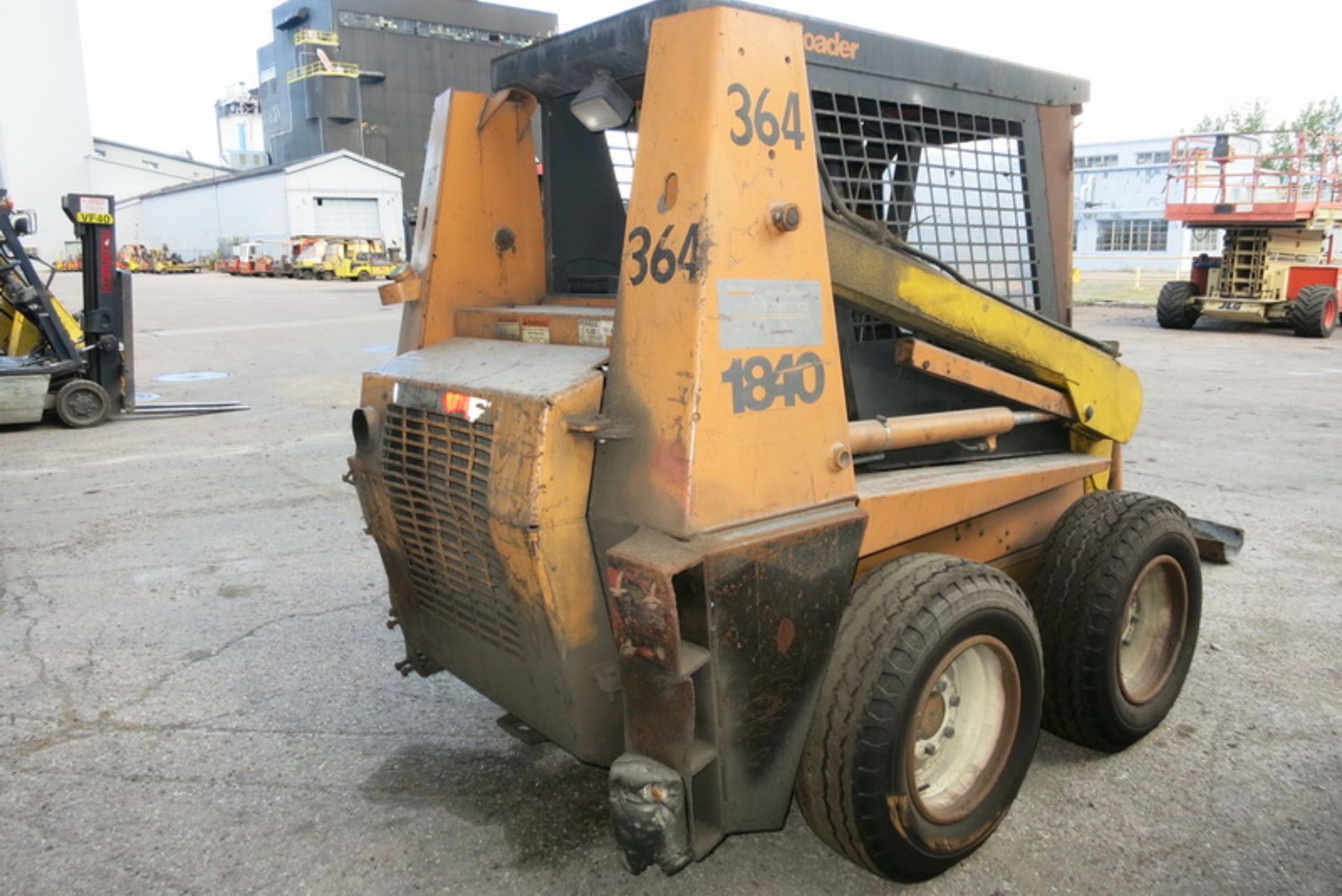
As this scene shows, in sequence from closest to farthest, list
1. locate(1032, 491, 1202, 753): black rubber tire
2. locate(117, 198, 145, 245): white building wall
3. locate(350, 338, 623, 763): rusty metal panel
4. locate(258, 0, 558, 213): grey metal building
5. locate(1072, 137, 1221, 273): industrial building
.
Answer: locate(350, 338, 623, 763): rusty metal panel
locate(1032, 491, 1202, 753): black rubber tire
locate(1072, 137, 1221, 273): industrial building
locate(258, 0, 558, 213): grey metal building
locate(117, 198, 145, 245): white building wall

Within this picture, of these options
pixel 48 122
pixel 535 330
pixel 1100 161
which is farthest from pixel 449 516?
pixel 48 122

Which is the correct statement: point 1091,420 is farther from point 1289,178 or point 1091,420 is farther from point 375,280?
point 375,280

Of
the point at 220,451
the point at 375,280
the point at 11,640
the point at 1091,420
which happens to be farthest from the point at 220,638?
the point at 375,280

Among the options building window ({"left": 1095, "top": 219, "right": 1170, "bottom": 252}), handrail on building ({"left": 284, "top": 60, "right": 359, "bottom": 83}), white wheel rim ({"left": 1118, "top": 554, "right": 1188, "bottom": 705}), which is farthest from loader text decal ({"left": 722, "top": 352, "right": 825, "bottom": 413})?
handrail on building ({"left": 284, "top": 60, "right": 359, "bottom": 83})

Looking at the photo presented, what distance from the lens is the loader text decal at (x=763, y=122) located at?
2207mm

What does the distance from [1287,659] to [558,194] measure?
11.9 feet

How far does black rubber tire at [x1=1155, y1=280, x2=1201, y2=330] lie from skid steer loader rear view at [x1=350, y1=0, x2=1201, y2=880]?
1705 centimetres

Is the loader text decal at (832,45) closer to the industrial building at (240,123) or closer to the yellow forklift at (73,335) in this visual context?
the yellow forklift at (73,335)

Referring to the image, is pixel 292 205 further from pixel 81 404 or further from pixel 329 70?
pixel 81 404

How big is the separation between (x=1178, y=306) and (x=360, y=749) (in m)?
19.0

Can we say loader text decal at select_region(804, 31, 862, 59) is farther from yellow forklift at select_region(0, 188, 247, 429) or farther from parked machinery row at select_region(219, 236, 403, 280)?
parked machinery row at select_region(219, 236, 403, 280)

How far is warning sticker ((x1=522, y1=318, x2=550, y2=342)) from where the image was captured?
2922mm

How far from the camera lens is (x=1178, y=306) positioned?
60.9 ft

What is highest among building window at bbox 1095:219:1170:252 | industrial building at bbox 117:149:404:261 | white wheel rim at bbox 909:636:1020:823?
industrial building at bbox 117:149:404:261
